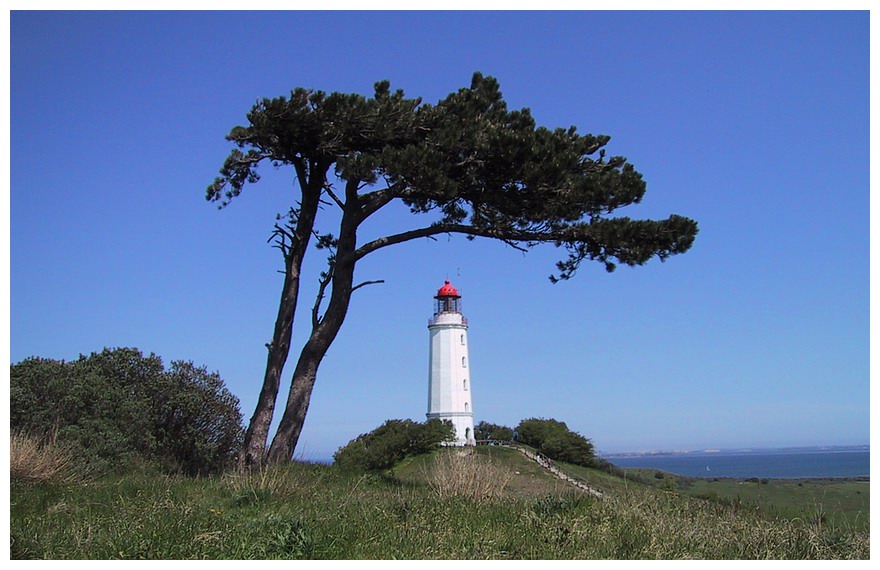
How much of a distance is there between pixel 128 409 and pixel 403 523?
8.75 m

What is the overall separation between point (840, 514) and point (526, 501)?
128 inches

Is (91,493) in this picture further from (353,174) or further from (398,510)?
(353,174)

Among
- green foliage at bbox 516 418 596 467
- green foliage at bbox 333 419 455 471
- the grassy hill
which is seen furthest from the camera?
green foliage at bbox 516 418 596 467

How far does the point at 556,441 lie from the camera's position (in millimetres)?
28375

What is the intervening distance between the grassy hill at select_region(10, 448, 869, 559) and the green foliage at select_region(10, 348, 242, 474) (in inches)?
156

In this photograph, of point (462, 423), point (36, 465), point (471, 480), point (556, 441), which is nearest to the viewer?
point (471, 480)

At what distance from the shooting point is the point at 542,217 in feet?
40.1

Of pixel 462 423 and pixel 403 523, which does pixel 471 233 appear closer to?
pixel 403 523

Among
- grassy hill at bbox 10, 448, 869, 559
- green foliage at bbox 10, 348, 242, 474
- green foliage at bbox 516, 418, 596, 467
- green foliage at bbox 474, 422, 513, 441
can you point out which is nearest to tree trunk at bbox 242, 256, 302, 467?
green foliage at bbox 10, 348, 242, 474

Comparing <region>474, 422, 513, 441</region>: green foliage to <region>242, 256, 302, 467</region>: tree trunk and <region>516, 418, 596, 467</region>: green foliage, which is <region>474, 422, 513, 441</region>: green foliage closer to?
<region>516, 418, 596, 467</region>: green foliage

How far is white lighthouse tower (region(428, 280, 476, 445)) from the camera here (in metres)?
33.9

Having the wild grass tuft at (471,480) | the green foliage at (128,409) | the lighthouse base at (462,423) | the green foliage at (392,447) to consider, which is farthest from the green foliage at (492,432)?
the wild grass tuft at (471,480)

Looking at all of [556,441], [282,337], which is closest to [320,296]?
[282,337]
